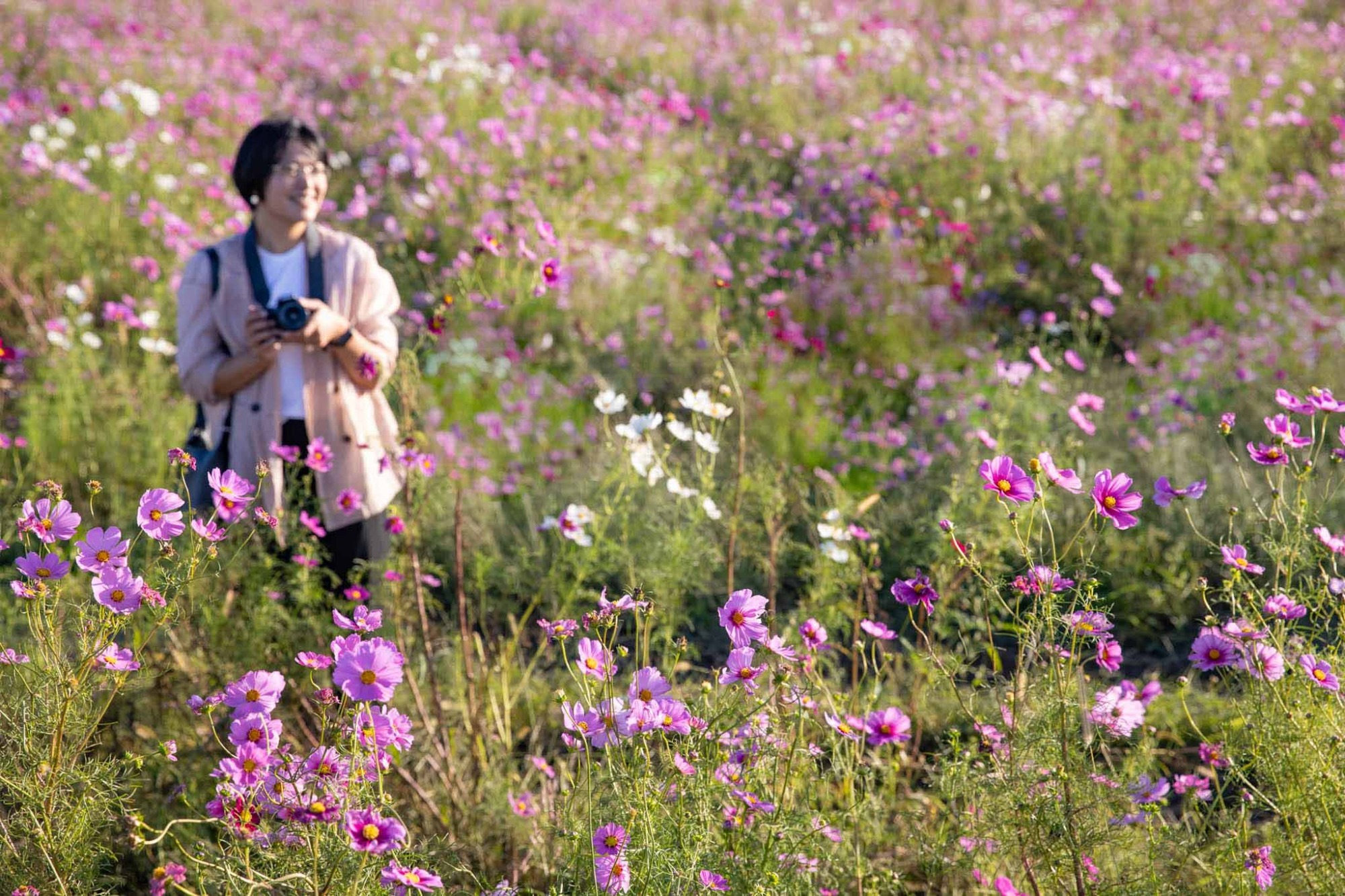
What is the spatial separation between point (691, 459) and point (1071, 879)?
252cm

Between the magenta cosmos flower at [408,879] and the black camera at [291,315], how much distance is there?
1427mm

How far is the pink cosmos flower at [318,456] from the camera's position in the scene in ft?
8.34

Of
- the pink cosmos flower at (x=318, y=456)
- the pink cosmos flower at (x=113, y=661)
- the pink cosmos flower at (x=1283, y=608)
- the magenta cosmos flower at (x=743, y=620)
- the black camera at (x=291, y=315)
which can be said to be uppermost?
the pink cosmos flower at (x=113, y=661)

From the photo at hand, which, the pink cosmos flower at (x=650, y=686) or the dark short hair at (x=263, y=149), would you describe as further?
the dark short hair at (x=263, y=149)

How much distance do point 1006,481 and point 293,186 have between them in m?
1.84

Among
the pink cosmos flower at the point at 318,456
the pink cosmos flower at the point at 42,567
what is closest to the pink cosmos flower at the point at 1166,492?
the pink cosmos flower at the point at 42,567

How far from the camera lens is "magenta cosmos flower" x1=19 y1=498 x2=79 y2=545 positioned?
5.33 ft

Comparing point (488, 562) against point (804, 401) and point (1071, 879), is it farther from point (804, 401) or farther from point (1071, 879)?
point (804, 401)

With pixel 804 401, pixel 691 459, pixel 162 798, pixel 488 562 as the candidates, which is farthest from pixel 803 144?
pixel 162 798

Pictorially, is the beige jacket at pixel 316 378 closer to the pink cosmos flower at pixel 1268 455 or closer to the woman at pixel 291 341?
the woman at pixel 291 341

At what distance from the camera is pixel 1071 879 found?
75.6 inches

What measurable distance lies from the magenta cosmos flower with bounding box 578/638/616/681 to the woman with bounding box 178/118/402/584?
1.20 meters

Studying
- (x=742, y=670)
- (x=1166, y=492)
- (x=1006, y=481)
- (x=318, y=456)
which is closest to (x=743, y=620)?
(x=742, y=670)

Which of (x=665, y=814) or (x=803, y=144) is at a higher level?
(x=665, y=814)
